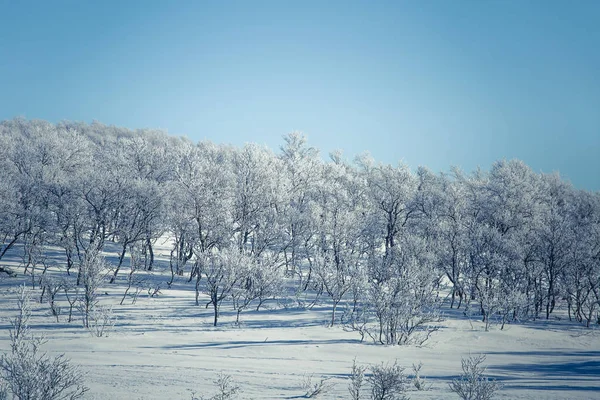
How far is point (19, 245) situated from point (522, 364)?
3907 centimetres

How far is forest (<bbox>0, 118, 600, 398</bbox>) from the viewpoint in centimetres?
2480

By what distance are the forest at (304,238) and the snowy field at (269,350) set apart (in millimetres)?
1124

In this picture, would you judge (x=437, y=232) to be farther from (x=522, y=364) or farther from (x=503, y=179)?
(x=522, y=364)

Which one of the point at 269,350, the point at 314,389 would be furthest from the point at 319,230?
the point at 314,389

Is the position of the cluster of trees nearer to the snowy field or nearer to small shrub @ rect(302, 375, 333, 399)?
the snowy field

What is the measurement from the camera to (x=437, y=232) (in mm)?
34406

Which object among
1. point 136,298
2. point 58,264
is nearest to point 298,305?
point 136,298

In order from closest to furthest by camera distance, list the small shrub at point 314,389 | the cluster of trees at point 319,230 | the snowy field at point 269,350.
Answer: the small shrub at point 314,389 → the snowy field at point 269,350 → the cluster of trees at point 319,230

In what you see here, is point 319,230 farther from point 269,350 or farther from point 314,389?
point 314,389

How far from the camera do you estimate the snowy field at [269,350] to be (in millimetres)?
12234

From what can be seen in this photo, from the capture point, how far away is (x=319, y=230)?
3369 cm

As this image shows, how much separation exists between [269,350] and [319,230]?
1637 centimetres

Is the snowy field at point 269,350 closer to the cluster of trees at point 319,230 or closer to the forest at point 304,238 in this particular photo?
the forest at point 304,238

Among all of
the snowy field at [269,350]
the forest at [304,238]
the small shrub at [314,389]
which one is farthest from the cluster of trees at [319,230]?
the small shrub at [314,389]
